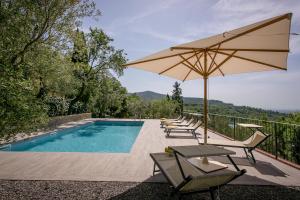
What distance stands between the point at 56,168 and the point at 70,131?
10186 mm

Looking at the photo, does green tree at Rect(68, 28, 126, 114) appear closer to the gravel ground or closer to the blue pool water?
the blue pool water

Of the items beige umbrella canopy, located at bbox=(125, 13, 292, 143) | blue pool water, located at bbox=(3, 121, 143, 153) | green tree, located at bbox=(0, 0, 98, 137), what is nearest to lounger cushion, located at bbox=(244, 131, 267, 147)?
beige umbrella canopy, located at bbox=(125, 13, 292, 143)

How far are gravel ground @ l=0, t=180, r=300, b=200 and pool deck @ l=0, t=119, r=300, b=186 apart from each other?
0.82 ft

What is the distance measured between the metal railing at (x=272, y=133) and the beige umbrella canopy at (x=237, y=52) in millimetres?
1881

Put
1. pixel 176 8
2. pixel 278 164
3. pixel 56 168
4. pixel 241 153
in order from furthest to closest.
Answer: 1. pixel 176 8
2. pixel 241 153
3. pixel 278 164
4. pixel 56 168

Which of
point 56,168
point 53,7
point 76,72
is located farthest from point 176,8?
point 76,72

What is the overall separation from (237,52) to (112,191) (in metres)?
4.00

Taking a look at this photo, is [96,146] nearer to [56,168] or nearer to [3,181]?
[56,168]

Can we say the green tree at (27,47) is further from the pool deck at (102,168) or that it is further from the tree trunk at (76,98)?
the tree trunk at (76,98)

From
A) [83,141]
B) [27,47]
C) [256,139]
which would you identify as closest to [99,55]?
[83,141]

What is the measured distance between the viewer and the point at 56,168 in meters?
5.61

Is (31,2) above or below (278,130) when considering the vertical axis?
above

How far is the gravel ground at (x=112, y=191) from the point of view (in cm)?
411

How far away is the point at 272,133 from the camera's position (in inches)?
284
